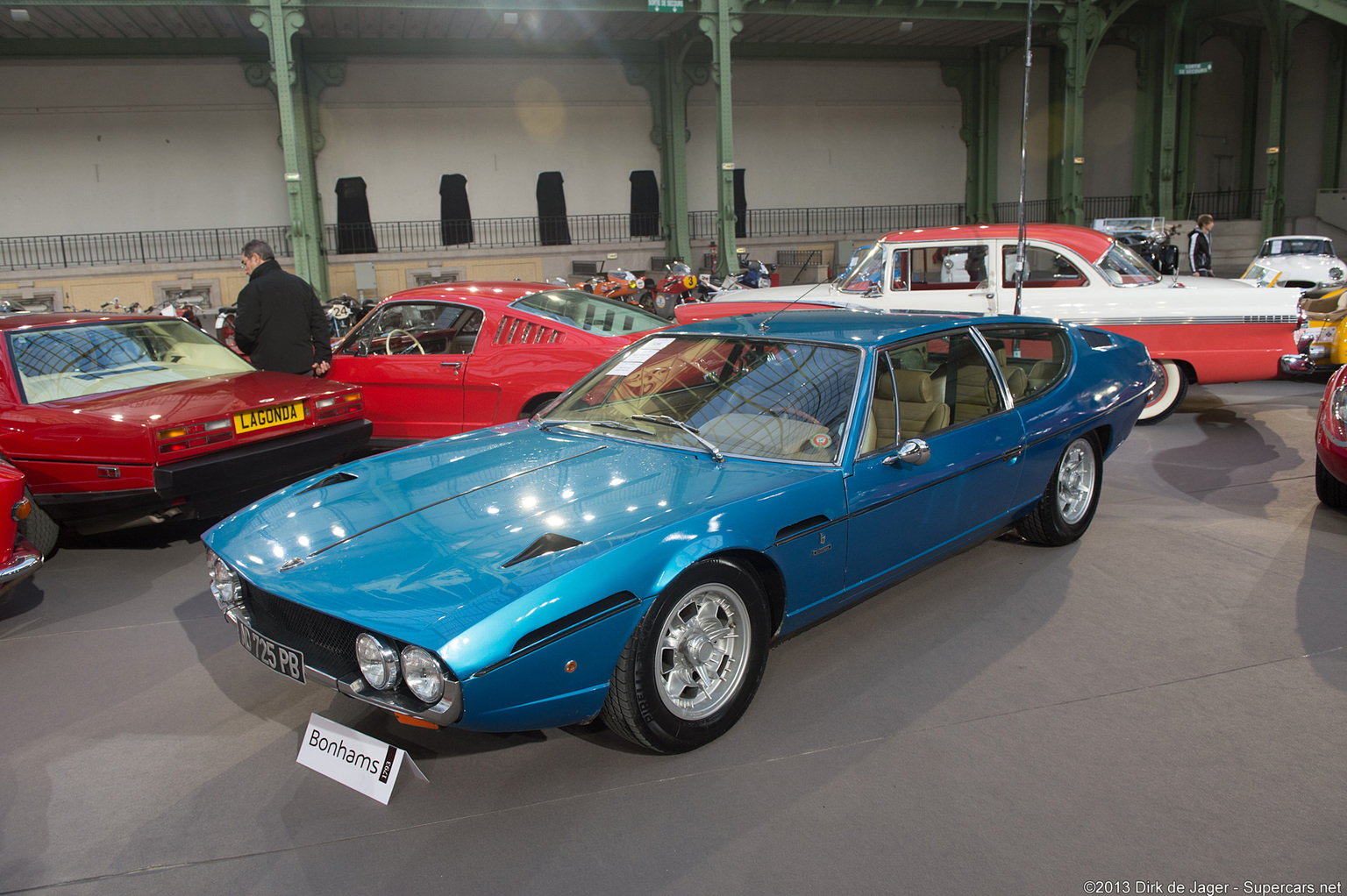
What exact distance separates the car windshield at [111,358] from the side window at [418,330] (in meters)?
0.98

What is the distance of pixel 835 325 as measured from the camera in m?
3.87

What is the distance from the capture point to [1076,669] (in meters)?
3.40

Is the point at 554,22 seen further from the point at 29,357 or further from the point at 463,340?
the point at 29,357

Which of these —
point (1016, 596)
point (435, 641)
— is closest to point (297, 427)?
point (435, 641)

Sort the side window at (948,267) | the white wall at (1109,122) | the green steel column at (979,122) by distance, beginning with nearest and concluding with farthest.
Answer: the side window at (948,267)
the green steel column at (979,122)
the white wall at (1109,122)

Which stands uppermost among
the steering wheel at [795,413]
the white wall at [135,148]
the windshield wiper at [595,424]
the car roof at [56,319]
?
the white wall at [135,148]

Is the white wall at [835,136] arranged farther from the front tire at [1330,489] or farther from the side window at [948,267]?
the front tire at [1330,489]

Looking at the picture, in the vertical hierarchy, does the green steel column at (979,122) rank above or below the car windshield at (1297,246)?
above

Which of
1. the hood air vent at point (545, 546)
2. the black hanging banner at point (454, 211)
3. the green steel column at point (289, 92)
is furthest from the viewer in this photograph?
the black hanging banner at point (454, 211)

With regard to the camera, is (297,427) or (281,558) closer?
(281,558)

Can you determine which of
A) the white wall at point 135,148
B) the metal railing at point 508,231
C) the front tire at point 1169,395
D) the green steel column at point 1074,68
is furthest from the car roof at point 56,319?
the green steel column at point 1074,68

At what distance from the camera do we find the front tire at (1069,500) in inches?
177

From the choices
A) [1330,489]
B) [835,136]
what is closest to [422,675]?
[1330,489]

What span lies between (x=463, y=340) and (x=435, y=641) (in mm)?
4487
